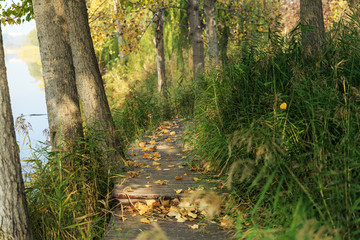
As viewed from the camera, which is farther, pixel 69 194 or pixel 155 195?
pixel 155 195

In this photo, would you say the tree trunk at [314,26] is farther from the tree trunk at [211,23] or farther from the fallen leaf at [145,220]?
the tree trunk at [211,23]

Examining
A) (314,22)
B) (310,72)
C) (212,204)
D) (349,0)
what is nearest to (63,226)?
(212,204)

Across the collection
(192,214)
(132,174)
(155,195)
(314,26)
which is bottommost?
(192,214)

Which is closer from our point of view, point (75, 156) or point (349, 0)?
point (75, 156)

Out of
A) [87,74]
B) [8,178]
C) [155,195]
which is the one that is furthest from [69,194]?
[87,74]

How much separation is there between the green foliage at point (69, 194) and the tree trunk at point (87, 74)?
2.70 ft

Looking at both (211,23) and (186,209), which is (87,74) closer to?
(186,209)

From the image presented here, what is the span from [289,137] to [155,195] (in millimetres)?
1643

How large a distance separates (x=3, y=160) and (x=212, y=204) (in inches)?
76.5

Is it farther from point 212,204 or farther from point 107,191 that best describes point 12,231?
point 212,204

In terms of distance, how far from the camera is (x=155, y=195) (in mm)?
4289

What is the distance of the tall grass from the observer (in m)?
2.67

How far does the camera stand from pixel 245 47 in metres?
5.27

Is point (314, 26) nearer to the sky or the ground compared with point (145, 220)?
nearer to the sky
